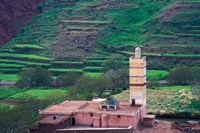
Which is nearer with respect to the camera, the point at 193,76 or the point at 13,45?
the point at 193,76

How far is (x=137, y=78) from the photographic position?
140 ft

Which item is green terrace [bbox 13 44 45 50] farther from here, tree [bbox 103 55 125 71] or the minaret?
the minaret

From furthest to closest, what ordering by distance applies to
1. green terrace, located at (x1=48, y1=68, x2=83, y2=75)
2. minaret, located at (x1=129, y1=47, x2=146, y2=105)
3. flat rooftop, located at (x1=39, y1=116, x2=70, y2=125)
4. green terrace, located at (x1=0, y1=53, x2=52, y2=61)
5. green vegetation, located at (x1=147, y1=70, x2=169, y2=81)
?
green terrace, located at (x1=0, y1=53, x2=52, y2=61) < green terrace, located at (x1=48, y1=68, x2=83, y2=75) < green vegetation, located at (x1=147, y1=70, x2=169, y2=81) < minaret, located at (x1=129, y1=47, x2=146, y2=105) < flat rooftop, located at (x1=39, y1=116, x2=70, y2=125)

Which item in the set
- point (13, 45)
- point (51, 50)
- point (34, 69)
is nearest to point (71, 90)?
point (34, 69)

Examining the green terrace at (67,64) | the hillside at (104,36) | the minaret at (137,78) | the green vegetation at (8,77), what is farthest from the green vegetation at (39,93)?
the minaret at (137,78)

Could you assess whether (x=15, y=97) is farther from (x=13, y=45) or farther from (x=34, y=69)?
(x=13, y=45)

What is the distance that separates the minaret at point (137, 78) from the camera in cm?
4256

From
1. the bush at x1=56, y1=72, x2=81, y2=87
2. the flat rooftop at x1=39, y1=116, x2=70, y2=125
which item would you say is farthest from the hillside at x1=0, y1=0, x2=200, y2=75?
the flat rooftop at x1=39, y1=116, x2=70, y2=125

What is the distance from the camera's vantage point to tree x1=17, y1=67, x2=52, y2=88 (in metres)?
70.6

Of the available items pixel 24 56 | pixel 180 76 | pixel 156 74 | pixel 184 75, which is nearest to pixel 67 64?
pixel 24 56

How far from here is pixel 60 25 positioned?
3632 inches

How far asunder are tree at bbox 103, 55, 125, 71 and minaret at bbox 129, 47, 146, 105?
31.8 metres

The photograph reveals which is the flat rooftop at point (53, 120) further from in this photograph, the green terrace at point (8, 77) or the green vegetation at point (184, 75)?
the green terrace at point (8, 77)

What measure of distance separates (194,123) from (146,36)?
36.9 m
